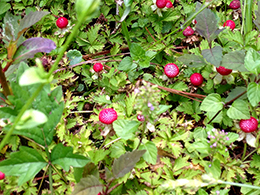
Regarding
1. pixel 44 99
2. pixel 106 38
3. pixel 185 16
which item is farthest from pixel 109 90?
pixel 185 16

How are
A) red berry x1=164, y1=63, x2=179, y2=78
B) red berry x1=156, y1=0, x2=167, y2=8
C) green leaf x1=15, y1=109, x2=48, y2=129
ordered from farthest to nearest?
red berry x1=156, y1=0, x2=167, y2=8 < red berry x1=164, y1=63, x2=179, y2=78 < green leaf x1=15, y1=109, x2=48, y2=129

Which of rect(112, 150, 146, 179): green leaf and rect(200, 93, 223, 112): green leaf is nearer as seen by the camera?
rect(112, 150, 146, 179): green leaf

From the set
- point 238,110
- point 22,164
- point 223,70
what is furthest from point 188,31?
point 22,164

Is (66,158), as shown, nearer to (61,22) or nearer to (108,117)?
(108,117)

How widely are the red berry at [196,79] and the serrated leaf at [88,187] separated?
116cm

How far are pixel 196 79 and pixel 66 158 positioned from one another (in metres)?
1.26

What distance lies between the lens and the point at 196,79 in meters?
1.88

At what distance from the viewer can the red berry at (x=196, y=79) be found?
73.9 inches

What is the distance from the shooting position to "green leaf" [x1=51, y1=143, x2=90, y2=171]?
1.11 meters

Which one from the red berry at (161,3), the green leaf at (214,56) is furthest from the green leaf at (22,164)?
the red berry at (161,3)

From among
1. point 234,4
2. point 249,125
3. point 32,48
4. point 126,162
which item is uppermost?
point 32,48

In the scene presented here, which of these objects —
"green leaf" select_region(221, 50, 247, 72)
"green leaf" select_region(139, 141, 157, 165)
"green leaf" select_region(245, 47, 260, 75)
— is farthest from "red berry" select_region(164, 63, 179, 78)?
"green leaf" select_region(139, 141, 157, 165)

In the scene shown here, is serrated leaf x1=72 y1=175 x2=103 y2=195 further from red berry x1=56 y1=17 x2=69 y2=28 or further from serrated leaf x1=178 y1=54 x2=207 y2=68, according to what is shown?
red berry x1=56 y1=17 x2=69 y2=28

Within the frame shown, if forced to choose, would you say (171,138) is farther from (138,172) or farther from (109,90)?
(109,90)
